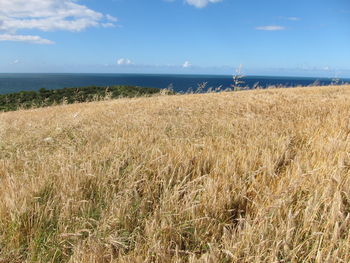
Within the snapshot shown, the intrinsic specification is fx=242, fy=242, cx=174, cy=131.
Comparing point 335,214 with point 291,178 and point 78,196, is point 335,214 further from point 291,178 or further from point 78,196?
point 78,196

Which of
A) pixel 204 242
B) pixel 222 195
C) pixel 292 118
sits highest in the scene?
pixel 292 118

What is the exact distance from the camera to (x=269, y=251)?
132 centimetres

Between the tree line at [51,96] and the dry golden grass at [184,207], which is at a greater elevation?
the tree line at [51,96]

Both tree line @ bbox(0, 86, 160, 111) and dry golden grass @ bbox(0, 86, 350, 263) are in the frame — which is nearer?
dry golden grass @ bbox(0, 86, 350, 263)

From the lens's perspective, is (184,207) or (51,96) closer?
(184,207)

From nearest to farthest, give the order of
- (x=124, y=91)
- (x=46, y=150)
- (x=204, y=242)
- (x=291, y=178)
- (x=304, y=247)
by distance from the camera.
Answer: (x=304, y=247)
(x=204, y=242)
(x=291, y=178)
(x=46, y=150)
(x=124, y=91)

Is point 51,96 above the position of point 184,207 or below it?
above

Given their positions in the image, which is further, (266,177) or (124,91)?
(124,91)

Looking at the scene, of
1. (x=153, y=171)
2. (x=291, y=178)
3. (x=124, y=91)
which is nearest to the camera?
(x=291, y=178)

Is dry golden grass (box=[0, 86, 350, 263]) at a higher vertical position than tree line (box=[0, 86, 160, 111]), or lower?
lower

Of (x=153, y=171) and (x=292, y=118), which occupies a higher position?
(x=292, y=118)

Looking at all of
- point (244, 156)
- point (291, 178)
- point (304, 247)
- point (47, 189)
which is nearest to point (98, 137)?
point (47, 189)

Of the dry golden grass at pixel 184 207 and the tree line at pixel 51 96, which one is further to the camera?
the tree line at pixel 51 96

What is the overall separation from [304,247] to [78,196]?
154cm
